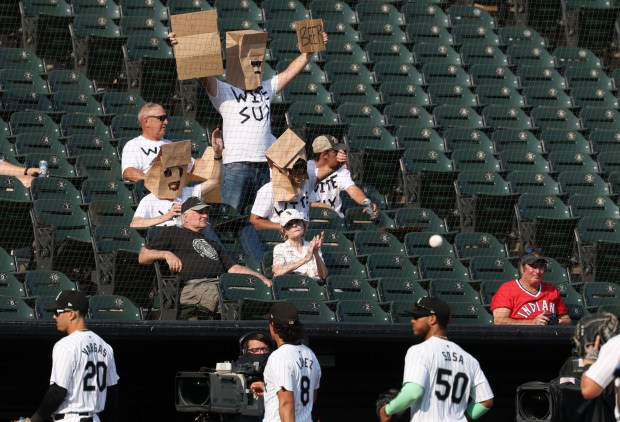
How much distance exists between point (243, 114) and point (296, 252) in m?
1.81

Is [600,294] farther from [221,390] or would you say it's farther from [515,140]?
[221,390]

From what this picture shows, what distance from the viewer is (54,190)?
471 inches

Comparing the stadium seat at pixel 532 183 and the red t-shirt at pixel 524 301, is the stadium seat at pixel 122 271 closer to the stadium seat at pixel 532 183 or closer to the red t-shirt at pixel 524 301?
the red t-shirt at pixel 524 301

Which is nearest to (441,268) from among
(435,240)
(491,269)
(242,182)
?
(435,240)

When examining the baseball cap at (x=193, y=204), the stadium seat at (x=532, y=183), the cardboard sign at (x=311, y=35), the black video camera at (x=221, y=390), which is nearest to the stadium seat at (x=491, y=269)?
the stadium seat at (x=532, y=183)

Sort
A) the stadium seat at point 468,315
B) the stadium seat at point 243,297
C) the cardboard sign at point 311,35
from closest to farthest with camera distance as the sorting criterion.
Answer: the stadium seat at point 243,297 → the stadium seat at point 468,315 → the cardboard sign at point 311,35

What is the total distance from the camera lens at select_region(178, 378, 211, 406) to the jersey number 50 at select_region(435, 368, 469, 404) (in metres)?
1.39

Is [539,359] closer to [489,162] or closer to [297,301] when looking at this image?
[297,301]

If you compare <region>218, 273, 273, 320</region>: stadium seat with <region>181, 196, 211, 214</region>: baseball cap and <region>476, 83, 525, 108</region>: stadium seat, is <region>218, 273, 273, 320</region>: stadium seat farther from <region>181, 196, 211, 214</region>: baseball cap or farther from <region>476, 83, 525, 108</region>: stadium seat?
<region>476, 83, 525, 108</region>: stadium seat

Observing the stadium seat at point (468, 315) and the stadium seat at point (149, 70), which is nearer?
the stadium seat at point (468, 315)

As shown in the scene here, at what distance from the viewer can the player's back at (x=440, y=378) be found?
7645 mm

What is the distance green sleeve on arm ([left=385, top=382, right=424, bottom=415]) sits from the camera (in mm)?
7559

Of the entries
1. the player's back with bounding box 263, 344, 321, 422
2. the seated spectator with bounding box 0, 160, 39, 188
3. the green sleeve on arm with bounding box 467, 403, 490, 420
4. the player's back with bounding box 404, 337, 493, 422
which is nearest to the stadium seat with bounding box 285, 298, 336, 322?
the seated spectator with bounding box 0, 160, 39, 188

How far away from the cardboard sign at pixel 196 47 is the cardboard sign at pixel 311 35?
3.58ft
